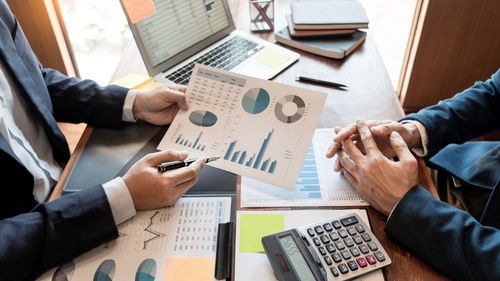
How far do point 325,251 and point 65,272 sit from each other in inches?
17.9

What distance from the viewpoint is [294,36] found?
4.19ft

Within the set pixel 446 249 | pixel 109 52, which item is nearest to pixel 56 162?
pixel 446 249

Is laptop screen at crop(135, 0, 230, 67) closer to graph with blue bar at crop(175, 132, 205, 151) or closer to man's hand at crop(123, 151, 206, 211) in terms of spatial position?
graph with blue bar at crop(175, 132, 205, 151)

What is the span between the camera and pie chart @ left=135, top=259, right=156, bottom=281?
62 centimetres

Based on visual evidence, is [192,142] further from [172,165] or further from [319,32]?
[319,32]

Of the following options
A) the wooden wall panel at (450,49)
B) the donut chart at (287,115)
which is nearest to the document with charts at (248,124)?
the donut chart at (287,115)

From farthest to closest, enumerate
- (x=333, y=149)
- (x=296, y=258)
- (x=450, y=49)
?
1. (x=450, y=49)
2. (x=333, y=149)
3. (x=296, y=258)

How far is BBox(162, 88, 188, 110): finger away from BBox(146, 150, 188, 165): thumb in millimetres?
183

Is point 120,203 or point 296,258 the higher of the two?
point 120,203

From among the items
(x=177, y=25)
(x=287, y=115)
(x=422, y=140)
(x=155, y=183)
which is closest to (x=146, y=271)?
(x=155, y=183)

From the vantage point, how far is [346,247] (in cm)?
64

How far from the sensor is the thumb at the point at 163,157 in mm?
768

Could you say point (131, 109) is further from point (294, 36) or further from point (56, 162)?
point (294, 36)

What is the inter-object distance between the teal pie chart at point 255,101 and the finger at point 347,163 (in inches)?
8.2
